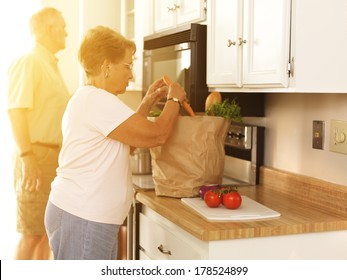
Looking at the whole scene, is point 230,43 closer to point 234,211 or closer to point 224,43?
point 224,43

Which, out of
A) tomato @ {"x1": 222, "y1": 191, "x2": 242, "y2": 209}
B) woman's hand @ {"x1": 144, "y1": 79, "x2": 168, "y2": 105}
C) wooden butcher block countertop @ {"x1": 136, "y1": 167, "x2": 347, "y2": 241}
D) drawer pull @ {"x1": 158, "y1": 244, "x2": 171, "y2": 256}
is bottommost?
drawer pull @ {"x1": 158, "y1": 244, "x2": 171, "y2": 256}

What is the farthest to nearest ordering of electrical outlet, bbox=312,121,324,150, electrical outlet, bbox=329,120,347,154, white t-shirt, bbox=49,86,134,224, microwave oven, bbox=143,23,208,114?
microwave oven, bbox=143,23,208,114, electrical outlet, bbox=312,121,324,150, electrical outlet, bbox=329,120,347,154, white t-shirt, bbox=49,86,134,224

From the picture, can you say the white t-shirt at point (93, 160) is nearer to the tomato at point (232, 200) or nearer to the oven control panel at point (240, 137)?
the tomato at point (232, 200)

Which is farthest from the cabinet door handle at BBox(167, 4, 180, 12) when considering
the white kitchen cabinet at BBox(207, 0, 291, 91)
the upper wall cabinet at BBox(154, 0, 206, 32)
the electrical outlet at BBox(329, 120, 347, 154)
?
the electrical outlet at BBox(329, 120, 347, 154)

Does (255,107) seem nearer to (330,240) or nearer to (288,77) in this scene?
(288,77)

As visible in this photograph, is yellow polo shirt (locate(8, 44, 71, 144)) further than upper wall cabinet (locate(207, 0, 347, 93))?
Yes

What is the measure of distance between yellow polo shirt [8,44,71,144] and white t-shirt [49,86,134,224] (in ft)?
2.71

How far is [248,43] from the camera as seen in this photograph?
1.69 meters

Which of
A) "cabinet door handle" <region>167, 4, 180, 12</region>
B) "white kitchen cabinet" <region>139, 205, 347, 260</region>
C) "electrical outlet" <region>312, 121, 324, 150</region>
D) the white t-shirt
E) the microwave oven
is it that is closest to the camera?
"white kitchen cabinet" <region>139, 205, 347, 260</region>

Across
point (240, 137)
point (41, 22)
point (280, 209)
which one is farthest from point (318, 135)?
point (41, 22)

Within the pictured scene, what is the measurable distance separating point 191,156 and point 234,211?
262 mm

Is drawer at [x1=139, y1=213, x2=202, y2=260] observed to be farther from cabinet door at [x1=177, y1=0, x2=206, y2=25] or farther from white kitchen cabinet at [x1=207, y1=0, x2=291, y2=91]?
cabinet door at [x1=177, y1=0, x2=206, y2=25]

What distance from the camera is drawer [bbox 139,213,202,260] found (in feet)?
5.07
